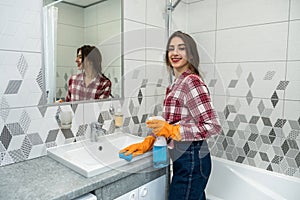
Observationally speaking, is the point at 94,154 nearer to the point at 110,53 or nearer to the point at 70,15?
the point at 110,53

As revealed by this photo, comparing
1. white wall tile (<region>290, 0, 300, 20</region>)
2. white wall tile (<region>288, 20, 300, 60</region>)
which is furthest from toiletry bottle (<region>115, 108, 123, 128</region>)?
white wall tile (<region>290, 0, 300, 20</region>)

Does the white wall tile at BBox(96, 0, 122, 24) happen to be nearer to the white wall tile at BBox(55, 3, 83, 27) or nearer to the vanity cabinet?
the white wall tile at BBox(55, 3, 83, 27)

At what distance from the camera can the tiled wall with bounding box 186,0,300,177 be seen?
4.93 feet

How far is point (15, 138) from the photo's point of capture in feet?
3.55

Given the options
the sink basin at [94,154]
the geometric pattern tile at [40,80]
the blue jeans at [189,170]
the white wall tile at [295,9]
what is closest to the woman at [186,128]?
the blue jeans at [189,170]

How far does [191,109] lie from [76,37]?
772 mm

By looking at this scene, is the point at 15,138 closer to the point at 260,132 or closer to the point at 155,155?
the point at 155,155

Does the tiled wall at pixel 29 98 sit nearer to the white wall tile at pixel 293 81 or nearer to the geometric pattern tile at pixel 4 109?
the geometric pattern tile at pixel 4 109

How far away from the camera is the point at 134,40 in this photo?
1.59 meters

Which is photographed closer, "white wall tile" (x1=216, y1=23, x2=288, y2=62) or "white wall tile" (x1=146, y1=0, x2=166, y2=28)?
"white wall tile" (x1=216, y1=23, x2=288, y2=62)

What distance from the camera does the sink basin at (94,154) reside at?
39.0 inches

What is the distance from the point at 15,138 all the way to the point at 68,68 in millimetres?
452

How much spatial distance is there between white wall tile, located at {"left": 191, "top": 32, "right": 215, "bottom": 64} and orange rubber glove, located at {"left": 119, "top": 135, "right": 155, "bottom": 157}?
3.01 feet

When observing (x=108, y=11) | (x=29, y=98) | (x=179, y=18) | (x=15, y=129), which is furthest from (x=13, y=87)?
A: (x=179, y=18)
